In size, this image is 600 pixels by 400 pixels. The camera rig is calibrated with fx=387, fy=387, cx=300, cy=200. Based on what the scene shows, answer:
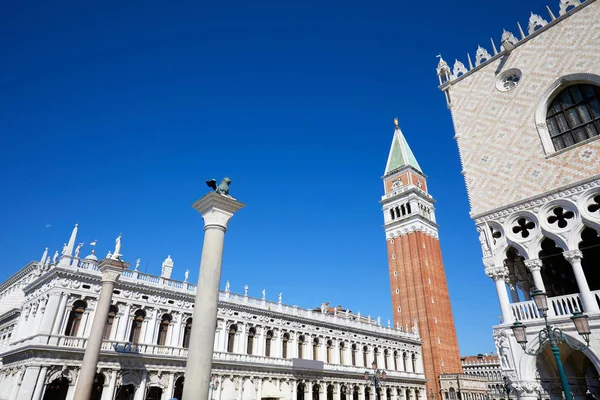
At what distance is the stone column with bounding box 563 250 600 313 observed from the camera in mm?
12289

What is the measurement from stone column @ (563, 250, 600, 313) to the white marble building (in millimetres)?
22336

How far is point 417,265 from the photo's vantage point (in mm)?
50688

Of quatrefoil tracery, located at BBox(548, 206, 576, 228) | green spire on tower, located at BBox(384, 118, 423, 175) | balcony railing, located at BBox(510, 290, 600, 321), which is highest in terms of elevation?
green spire on tower, located at BBox(384, 118, 423, 175)

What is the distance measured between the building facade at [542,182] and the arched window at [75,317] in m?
22.4

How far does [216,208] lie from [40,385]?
17.7 m

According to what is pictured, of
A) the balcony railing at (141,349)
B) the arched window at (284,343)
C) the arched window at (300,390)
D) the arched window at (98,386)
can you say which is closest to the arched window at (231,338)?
the balcony railing at (141,349)

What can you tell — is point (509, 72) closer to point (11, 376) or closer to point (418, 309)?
point (11, 376)

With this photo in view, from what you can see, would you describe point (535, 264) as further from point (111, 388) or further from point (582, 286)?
point (111, 388)

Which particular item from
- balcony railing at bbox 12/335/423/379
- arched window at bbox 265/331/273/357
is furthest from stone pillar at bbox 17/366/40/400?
arched window at bbox 265/331/273/357

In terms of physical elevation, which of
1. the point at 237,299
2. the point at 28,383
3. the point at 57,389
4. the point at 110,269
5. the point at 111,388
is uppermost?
the point at 237,299

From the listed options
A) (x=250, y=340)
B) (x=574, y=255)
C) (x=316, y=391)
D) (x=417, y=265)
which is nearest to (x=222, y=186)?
(x=574, y=255)

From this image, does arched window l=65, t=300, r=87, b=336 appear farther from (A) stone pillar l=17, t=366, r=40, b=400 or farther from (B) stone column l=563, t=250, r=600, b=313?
(B) stone column l=563, t=250, r=600, b=313

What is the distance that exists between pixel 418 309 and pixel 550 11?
39426 millimetres

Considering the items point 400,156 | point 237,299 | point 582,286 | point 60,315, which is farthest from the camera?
point 400,156
